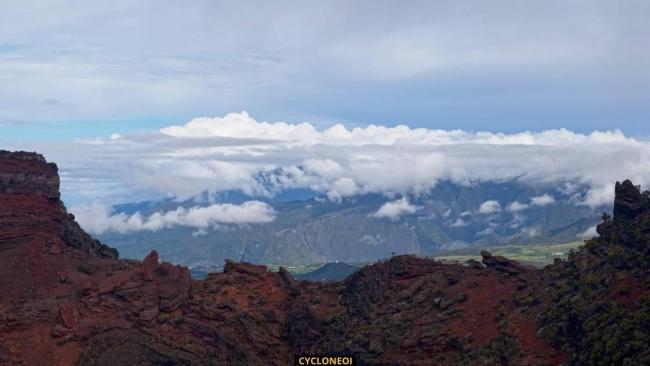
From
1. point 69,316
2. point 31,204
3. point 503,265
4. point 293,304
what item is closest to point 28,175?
point 31,204

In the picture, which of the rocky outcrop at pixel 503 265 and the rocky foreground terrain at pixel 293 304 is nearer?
the rocky foreground terrain at pixel 293 304

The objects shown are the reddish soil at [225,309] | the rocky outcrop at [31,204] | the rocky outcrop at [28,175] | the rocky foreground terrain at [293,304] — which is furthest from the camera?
the rocky outcrop at [28,175]

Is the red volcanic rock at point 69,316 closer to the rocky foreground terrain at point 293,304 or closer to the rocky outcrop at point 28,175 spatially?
the rocky foreground terrain at point 293,304

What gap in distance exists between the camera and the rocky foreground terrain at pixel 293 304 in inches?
3802

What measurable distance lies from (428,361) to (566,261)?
21465 millimetres

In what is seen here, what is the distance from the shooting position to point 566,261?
109938 mm

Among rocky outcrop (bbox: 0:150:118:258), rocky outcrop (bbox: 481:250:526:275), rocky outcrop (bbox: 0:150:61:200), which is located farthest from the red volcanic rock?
rocky outcrop (bbox: 481:250:526:275)

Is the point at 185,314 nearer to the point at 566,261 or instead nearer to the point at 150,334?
the point at 150,334

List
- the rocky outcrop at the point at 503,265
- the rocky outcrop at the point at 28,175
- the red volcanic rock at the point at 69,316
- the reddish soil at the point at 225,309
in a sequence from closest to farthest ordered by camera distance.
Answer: the reddish soil at the point at 225,309 < the rocky outcrop at the point at 503,265 < the red volcanic rock at the point at 69,316 < the rocky outcrop at the point at 28,175

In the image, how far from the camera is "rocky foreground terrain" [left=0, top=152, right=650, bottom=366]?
96.6 metres

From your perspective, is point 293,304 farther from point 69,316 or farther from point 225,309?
point 69,316

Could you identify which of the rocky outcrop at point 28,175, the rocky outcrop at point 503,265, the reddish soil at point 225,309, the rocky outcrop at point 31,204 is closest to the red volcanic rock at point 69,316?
the reddish soil at point 225,309

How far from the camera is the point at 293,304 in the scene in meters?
121

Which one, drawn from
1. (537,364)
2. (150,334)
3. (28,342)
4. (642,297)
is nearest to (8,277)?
(28,342)
